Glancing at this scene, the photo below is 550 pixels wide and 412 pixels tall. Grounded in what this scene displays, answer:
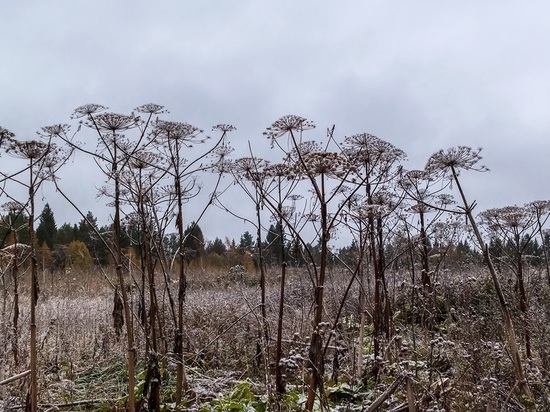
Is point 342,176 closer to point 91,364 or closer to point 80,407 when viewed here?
point 80,407

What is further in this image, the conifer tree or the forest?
the conifer tree

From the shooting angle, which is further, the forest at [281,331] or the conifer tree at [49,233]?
the conifer tree at [49,233]

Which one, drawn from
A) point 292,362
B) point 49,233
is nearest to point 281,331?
point 292,362

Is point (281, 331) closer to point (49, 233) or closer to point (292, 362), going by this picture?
point (292, 362)

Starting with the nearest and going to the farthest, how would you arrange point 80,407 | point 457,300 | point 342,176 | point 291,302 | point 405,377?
point 405,377 → point 342,176 → point 80,407 → point 457,300 → point 291,302

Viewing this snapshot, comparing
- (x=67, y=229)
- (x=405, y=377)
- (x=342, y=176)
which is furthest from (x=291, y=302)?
(x=67, y=229)

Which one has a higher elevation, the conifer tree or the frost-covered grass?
the conifer tree

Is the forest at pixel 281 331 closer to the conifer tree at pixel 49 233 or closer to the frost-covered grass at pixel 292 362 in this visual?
the frost-covered grass at pixel 292 362

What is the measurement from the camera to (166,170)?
383 centimetres

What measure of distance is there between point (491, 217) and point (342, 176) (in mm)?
2428

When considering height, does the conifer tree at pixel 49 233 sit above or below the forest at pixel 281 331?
above

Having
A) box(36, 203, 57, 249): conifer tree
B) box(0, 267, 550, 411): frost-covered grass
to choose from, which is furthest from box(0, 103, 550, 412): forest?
box(36, 203, 57, 249): conifer tree

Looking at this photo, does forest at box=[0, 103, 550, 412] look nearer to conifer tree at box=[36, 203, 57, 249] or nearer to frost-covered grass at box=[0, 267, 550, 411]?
frost-covered grass at box=[0, 267, 550, 411]

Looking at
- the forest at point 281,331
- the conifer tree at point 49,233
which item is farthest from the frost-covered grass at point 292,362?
the conifer tree at point 49,233
